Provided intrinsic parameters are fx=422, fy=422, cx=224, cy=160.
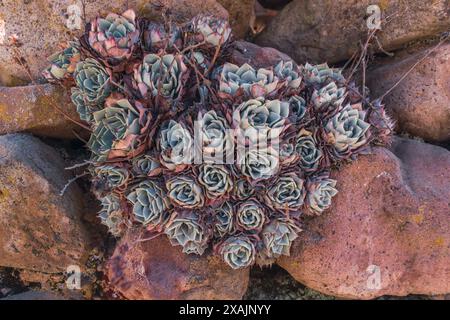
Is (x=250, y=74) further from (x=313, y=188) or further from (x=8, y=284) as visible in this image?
(x=8, y=284)

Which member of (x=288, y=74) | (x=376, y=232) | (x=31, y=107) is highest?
(x=288, y=74)

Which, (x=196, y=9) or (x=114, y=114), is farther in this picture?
(x=196, y=9)

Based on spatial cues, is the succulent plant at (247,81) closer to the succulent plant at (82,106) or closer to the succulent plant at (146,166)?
the succulent plant at (146,166)

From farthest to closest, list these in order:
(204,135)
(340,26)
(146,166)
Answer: (340,26)
(146,166)
(204,135)

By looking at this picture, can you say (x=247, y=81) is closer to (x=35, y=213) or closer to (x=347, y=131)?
(x=347, y=131)

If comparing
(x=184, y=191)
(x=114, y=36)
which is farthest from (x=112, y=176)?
(x=114, y=36)

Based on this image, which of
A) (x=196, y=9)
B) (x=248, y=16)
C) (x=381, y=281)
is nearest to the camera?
(x=381, y=281)

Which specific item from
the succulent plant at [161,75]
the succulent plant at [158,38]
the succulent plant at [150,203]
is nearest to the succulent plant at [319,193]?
the succulent plant at [150,203]

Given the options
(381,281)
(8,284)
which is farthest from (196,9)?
(8,284)
